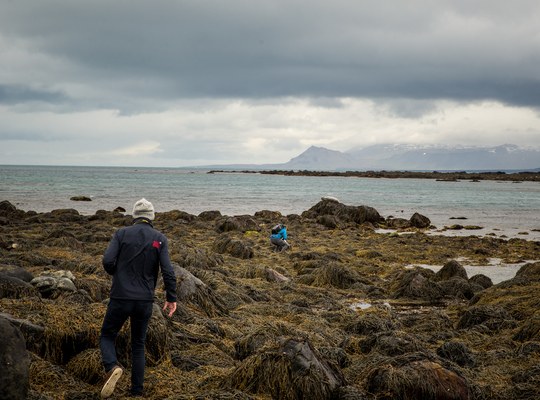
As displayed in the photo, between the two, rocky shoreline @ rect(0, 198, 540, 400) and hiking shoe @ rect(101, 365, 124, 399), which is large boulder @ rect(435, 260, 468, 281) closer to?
rocky shoreline @ rect(0, 198, 540, 400)

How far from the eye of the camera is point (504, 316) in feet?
33.6

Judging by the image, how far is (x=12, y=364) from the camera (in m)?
4.79

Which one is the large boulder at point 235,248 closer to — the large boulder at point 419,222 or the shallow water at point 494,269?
the shallow water at point 494,269

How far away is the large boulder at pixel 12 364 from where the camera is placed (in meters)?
4.72

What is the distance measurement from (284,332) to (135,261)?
3.58 m

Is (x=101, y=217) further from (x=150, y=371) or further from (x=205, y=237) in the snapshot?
(x=150, y=371)

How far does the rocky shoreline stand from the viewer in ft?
18.6

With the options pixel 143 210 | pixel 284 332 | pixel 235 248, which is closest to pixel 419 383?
pixel 284 332

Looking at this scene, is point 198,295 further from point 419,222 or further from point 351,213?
point 351,213

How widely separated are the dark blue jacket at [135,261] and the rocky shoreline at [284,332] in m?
1.10

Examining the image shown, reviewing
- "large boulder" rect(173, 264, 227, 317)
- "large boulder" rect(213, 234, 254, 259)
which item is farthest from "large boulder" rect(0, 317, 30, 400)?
"large boulder" rect(213, 234, 254, 259)

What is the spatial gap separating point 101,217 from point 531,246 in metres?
25.6

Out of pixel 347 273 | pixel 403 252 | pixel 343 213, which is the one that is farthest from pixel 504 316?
pixel 343 213

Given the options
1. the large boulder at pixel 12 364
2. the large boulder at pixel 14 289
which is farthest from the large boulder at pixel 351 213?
the large boulder at pixel 12 364
